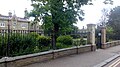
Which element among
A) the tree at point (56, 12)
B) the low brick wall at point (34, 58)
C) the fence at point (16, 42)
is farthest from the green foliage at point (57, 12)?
the fence at point (16, 42)

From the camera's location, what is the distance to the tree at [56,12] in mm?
18625

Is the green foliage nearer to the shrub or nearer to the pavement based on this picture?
the shrub

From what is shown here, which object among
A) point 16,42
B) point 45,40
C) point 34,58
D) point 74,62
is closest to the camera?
point 34,58

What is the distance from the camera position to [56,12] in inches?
741

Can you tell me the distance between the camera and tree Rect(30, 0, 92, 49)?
18.6m

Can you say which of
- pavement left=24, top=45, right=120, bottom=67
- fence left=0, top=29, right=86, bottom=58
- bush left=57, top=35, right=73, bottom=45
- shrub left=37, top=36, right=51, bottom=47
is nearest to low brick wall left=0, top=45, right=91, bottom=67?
pavement left=24, top=45, right=120, bottom=67

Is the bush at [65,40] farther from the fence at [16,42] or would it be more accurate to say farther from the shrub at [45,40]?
the fence at [16,42]

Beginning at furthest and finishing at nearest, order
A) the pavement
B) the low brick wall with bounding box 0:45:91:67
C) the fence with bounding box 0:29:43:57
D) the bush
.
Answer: the bush < the pavement < the fence with bounding box 0:29:43:57 < the low brick wall with bounding box 0:45:91:67

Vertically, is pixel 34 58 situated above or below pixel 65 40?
below

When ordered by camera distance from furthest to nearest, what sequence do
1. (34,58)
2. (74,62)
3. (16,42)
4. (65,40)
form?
(65,40) < (74,62) < (16,42) < (34,58)

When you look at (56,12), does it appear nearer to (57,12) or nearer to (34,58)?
(57,12)

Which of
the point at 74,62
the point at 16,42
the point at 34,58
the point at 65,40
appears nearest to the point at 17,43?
the point at 16,42

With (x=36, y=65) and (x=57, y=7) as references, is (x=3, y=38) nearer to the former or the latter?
(x=36, y=65)

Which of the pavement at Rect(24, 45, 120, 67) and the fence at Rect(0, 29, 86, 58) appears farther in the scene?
the pavement at Rect(24, 45, 120, 67)
